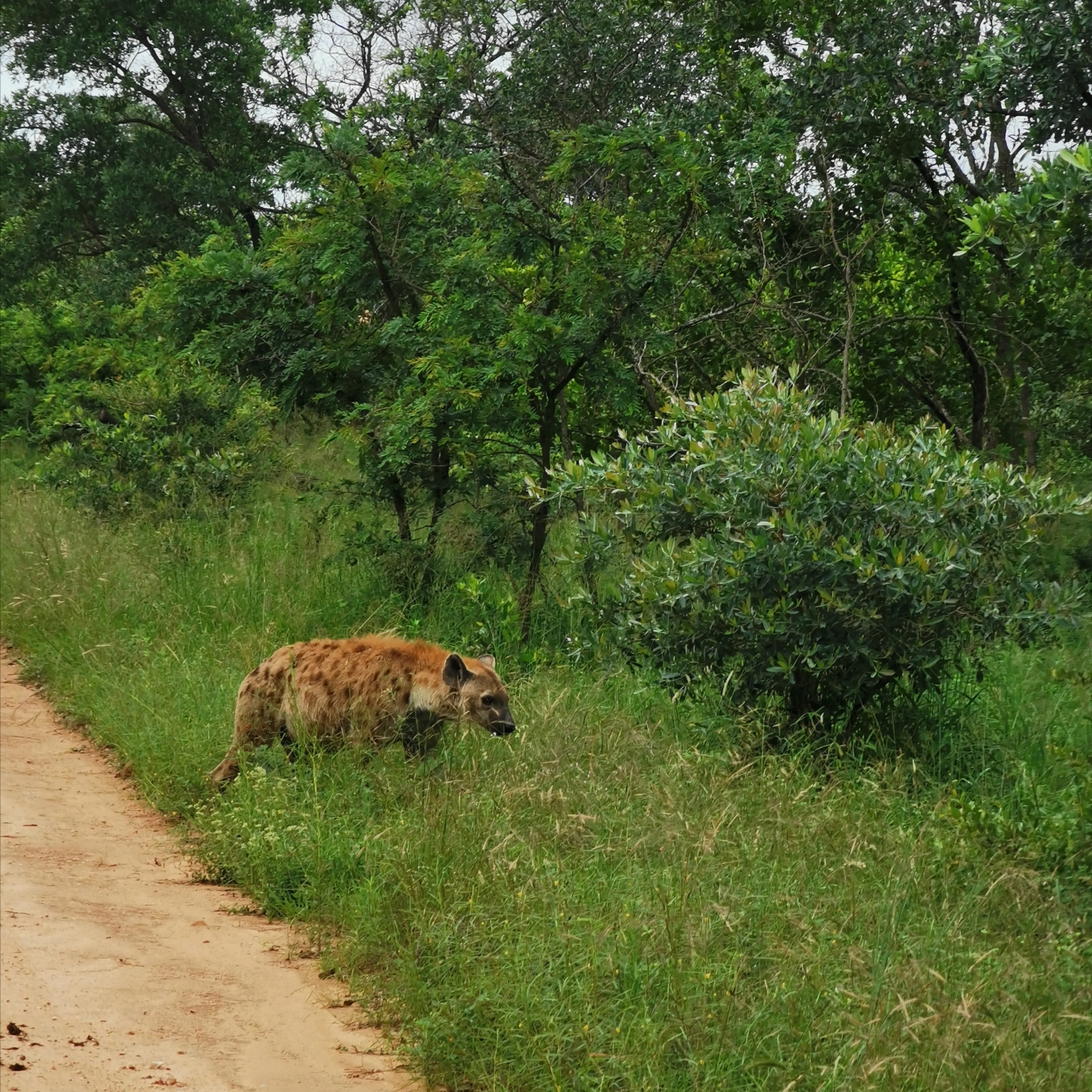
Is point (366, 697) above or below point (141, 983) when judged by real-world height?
above

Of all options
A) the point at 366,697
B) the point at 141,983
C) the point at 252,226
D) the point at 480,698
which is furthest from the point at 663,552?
the point at 252,226

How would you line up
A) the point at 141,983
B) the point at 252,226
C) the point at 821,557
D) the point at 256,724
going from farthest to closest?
the point at 252,226 < the point at 256,724 < the point at 821,557 < the point at 141,983

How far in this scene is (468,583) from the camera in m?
8.55

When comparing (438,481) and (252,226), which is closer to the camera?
(438,481)

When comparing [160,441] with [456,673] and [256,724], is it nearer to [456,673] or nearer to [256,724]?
[256,724]

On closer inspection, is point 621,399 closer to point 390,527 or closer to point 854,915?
point 390,527

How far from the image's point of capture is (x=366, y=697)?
6.36 m

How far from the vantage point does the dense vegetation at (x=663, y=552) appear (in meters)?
4.34

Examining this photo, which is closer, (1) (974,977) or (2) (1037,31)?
(1) (974,977)

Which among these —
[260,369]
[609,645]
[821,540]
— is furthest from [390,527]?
[821,540]

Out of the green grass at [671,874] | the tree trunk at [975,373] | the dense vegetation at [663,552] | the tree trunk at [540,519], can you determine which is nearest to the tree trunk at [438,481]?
the dense vegetation at [663,552]

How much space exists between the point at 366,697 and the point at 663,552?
162cm

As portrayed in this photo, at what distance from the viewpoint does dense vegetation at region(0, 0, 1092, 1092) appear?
4336mm

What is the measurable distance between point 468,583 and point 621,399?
1475 mm
